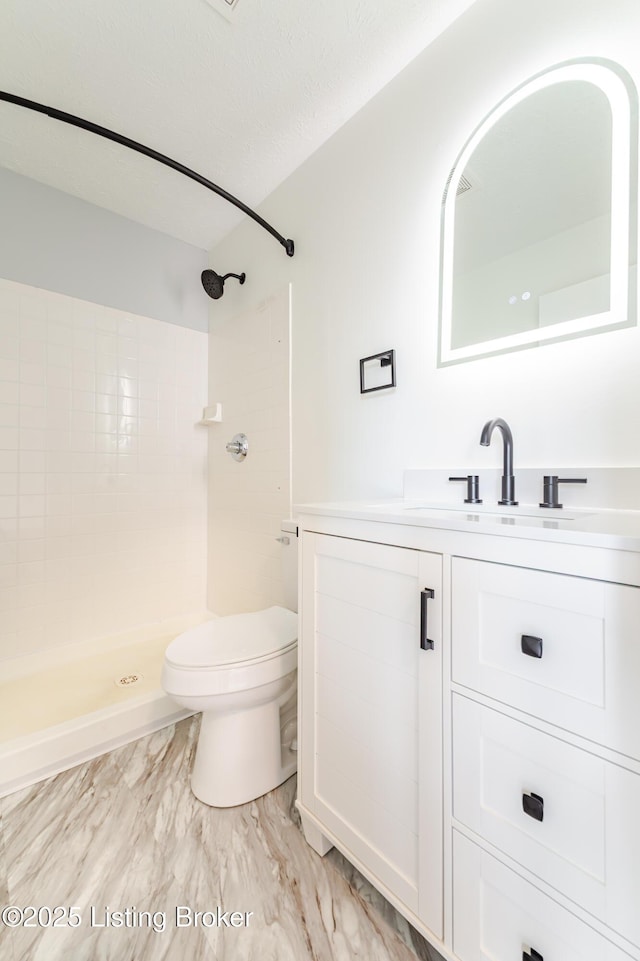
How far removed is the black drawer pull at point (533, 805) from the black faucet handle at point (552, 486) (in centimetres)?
57

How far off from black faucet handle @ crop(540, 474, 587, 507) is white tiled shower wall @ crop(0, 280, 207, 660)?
6.47ft

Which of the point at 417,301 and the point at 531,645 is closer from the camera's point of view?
the point at 531,645

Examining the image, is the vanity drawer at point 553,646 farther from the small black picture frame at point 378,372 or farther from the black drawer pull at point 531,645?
the small black picture frame at point 378,372

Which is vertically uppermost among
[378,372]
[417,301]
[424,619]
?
[417,301]

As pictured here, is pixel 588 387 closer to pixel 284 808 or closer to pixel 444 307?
pixel 444 307

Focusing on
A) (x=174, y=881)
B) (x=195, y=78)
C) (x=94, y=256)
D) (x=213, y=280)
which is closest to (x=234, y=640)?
(x=174, y=881)

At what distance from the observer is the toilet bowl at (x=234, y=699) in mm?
1115

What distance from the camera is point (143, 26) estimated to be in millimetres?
1177

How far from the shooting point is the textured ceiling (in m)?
1.14

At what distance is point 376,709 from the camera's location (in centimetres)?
82

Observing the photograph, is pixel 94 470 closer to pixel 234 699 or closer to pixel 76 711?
pixel 76 711

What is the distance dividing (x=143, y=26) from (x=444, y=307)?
4.18 feet

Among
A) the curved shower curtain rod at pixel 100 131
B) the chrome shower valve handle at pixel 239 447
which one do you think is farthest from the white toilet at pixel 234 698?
the curved shower curtain rod at pixel 100 131

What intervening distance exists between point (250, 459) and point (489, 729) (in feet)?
5.33
